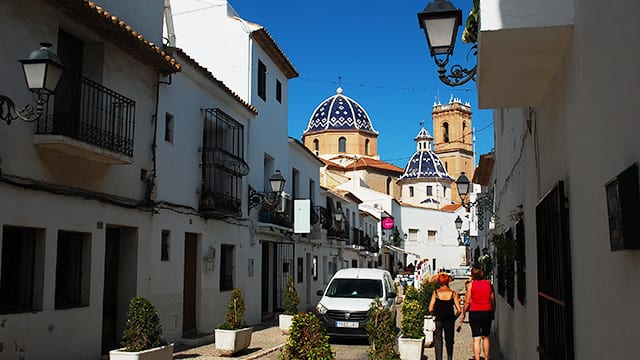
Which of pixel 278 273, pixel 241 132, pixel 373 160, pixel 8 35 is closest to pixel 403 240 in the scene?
pixel 373 160

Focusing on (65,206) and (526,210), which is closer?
(526,210)

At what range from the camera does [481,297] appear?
10352 millimetres

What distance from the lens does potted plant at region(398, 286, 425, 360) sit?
38.1ft

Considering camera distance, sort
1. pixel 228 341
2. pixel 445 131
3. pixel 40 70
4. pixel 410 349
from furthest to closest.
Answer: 1. pixel 445 131
2. pixel 228 341
3. pixel 410 349
4. pixel 40 70

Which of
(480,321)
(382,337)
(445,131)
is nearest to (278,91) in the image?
(480,321)

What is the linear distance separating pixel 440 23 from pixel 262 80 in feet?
49.6

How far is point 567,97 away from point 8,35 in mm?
7038

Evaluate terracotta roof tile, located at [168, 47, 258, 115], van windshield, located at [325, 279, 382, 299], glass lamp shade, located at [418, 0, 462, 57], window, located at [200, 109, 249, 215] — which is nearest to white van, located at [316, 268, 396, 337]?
van windshield, located at [325, 279, 382, 299]

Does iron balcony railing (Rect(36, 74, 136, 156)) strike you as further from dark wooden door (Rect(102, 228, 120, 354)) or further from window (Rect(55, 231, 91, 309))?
dark wooden door (Rect(102, 228, 120, 354))

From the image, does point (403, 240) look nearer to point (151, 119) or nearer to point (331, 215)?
point (331, 215)

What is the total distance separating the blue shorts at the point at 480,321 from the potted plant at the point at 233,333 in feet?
15.4

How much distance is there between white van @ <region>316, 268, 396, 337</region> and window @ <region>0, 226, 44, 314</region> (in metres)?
7.33

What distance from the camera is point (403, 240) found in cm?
6438

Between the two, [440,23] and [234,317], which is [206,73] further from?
[440,23]
